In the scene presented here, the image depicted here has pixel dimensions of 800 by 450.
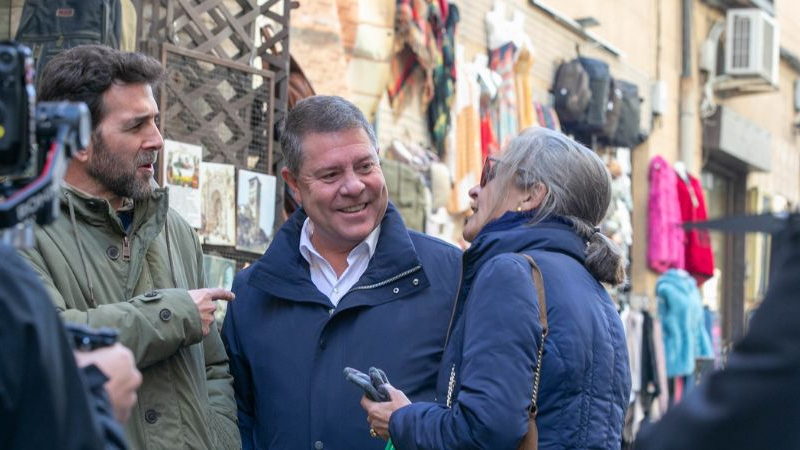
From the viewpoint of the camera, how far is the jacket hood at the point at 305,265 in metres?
3.94

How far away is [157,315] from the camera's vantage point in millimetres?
3400

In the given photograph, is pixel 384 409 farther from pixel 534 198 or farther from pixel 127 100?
pixel 127 100

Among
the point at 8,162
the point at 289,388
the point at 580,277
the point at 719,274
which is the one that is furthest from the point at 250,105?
the point at 719,274

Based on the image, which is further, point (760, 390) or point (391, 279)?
point (391, 279)

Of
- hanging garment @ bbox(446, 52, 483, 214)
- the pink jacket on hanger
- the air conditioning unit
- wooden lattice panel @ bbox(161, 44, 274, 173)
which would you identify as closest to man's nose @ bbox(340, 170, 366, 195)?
wooden lattice panel @ bbox(161, 44, 274, 173)

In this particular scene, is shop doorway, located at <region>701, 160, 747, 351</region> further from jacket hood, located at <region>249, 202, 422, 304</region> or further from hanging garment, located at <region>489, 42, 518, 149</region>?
jacket hood, located at <region>249, 202, 422, 304</region>

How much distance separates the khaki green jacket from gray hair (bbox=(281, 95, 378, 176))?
527 mm

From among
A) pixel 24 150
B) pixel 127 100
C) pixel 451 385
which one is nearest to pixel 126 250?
pixel 127 100

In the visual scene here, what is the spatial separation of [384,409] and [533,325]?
0.50 meters

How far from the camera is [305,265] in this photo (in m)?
4.08

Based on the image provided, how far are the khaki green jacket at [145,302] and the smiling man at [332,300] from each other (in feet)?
0.68

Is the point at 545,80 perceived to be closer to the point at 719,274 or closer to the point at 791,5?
the point at 719,274

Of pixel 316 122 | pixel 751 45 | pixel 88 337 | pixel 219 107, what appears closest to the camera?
pixel 88 337

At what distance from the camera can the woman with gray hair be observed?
3.22m
